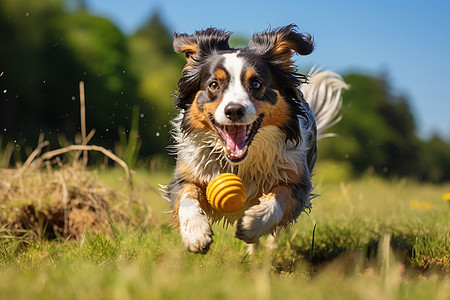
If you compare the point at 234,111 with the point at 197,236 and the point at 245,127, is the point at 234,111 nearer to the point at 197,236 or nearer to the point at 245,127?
the point at 245,127

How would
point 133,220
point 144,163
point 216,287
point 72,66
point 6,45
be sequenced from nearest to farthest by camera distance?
point 216,287 < point 133,220 < point 144,163 < point 6,45 < point 72,66

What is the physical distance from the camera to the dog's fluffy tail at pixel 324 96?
17.0 ft

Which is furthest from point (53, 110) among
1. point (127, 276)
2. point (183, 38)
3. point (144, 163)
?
point (127, 276)

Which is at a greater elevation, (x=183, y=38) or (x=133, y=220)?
(x=183, y=38)

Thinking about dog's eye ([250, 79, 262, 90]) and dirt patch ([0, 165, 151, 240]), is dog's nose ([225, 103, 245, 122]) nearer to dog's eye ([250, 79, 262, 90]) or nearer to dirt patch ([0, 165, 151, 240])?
dog's eye ([250, 79, 262, 90])

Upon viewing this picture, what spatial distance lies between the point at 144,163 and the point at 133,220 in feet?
4.30

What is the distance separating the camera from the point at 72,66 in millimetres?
17438

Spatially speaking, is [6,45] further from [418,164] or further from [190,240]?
[418,164]

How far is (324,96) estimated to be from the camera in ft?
17.2

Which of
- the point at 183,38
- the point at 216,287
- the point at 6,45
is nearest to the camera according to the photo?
the point at 216,287

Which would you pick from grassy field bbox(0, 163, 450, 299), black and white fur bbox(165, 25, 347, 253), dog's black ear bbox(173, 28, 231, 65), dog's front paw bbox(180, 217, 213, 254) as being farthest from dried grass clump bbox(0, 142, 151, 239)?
dog's front paw bbox(180, 217, 213, 254)

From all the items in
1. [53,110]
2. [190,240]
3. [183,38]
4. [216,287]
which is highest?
[183,38]

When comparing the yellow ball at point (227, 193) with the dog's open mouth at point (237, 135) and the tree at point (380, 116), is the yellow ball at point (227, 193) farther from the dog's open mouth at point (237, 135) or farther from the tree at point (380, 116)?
the tree at point (380, 116)

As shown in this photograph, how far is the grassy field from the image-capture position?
1.84 meters
